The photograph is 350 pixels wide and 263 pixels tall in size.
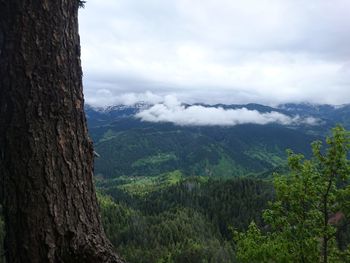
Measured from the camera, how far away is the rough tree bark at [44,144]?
5301 mm

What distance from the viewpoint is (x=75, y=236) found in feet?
17.7

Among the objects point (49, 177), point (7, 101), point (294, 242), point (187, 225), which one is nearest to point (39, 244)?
point (49, 177)

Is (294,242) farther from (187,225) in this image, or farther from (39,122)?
(187,225)

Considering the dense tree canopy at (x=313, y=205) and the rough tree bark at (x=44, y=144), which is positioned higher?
the rough tree bark at (x=44, y=144)

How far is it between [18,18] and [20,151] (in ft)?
5.99

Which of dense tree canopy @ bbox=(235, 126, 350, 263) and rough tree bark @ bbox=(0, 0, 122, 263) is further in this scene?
dense tree canopy @ bbox=(235, 126, 350, 263)

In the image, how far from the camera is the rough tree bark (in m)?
5.30

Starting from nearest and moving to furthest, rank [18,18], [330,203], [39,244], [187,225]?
[39,244] < [18,18] < [330,203] < [187,225]

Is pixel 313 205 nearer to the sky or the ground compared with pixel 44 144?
nearer to the ground

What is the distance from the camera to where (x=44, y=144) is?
548 centimetres

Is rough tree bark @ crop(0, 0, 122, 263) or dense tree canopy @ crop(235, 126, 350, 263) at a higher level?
rough tree bark @ crop(0, 0, 122, 263)

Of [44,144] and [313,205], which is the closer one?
[44,144]

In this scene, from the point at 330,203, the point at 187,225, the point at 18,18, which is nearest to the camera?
the point at 18,18

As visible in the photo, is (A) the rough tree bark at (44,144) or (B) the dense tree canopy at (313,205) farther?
(B) the dense tree canopy at (313,205)
